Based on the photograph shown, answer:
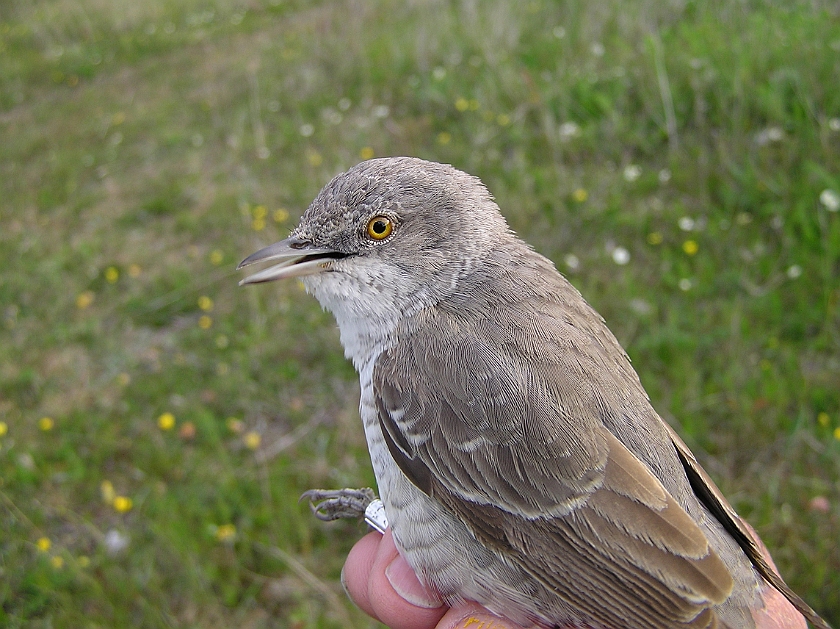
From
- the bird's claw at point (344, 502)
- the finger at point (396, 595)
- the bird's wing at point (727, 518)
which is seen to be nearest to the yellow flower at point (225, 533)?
the bird's claw at point (344, 502)

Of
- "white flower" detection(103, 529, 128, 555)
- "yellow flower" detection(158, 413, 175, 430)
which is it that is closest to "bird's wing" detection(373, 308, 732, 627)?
"white flower" detection(103, 529, 128, 555)

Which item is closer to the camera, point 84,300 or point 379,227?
point 379,227

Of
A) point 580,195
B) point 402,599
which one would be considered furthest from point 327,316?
point 402,599

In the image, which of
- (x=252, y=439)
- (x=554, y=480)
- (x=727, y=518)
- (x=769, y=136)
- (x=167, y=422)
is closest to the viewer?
(x=554, y=480)

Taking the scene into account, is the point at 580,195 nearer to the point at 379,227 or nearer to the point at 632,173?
the point at 632,173

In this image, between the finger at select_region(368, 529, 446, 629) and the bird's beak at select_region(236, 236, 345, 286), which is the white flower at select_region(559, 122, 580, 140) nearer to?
the bird's beak at select_region(236, 236, 345, 286)

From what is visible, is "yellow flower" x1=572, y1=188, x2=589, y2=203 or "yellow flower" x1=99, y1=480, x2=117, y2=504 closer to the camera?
"yellow flower" x1=99, y1=480, x2=117, y2=504

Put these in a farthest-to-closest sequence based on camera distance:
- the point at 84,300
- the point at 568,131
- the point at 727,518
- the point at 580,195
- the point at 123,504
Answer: the point at 84,300, the point at 568,131, the point at 580,195, the point at 123,504, the point at 727,518
